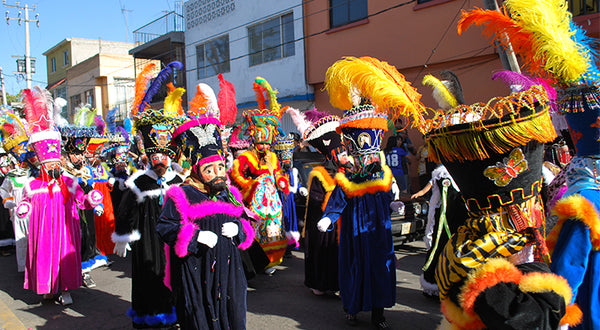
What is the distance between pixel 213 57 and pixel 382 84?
1803 centimetres

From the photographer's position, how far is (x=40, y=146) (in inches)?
224

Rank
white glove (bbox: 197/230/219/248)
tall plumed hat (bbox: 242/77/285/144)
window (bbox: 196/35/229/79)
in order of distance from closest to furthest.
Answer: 1. white glove (bbox: 197/230/219/248)
2. tall plumed hat (bbox: 242/77/285/144)
3. window (bbox: 196/35/229/79)

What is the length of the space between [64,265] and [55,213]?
687 mm

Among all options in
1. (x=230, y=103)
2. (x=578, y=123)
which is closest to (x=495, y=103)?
(x=578, y=123)

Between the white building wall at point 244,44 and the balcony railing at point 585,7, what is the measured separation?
866cm

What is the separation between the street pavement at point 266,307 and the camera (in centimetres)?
483

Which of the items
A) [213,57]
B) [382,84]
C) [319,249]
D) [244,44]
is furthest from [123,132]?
[213,57]

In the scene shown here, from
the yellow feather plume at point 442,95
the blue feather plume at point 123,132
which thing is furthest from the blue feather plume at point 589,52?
the blue feather plume at point 123,132

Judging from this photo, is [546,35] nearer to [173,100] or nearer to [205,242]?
[205,242]

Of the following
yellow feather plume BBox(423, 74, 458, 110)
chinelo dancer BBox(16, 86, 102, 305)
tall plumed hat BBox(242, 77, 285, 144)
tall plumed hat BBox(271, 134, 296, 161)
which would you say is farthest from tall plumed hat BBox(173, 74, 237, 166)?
tall plumed hat BBox(271, 134, 296, 161)

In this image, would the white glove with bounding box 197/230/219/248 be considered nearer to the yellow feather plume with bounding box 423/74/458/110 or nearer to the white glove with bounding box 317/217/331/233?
the white glove with bounding box 317/217/331/233

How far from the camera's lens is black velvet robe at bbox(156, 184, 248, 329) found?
350cm

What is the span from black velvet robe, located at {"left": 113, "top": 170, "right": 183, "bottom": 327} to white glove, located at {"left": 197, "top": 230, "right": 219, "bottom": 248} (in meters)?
1.45

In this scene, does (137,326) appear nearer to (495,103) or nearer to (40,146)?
(40,146)
